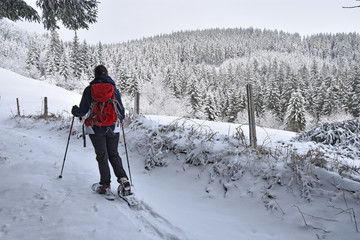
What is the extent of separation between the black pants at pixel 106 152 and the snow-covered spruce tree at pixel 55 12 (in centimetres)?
459

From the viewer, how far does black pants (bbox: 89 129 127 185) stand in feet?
10.4

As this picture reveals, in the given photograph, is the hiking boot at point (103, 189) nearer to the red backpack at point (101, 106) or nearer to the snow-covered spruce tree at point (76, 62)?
the red backpack at point (101, 106)

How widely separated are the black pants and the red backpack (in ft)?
0.62

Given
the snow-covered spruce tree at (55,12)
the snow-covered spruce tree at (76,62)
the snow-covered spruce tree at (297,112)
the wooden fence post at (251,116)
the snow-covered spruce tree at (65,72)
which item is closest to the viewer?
the wooden fence post at (251,116)

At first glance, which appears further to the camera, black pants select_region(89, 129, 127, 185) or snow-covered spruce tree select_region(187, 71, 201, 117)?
snow-covered spruce tree select_region(187, 71, 201, 117)

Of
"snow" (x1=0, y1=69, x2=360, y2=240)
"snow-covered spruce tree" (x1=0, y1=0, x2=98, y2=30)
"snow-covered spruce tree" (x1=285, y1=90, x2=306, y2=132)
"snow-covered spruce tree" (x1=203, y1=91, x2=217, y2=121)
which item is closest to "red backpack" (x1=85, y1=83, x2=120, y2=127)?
"snow" (x1=0, y1=69, x2=360, y2=240)

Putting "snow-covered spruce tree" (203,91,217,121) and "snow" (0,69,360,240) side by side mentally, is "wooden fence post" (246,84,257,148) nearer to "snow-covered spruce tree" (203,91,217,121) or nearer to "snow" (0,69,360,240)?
"snow" (0,69,360,240)

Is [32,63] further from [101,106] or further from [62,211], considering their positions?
[62,211]

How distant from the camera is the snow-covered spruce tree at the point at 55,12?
5.68 metres

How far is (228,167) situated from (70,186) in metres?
2.74

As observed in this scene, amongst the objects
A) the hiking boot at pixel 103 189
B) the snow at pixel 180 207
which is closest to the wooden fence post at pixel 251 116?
the snow at pixel 180 207

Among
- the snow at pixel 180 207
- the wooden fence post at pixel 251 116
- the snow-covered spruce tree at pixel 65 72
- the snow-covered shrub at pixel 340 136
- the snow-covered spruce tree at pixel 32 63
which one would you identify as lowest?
the snow at pixel 180 207

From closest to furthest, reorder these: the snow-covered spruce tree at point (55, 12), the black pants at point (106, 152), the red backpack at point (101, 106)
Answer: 1. the red backpack at point (101, 106)
2. the black pants at point (106, 152)
3. the snow-covered spruce tree at point (55, 12)

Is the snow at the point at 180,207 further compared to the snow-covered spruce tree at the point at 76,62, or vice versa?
the snow-covered spruce tree at the point at 76,62
